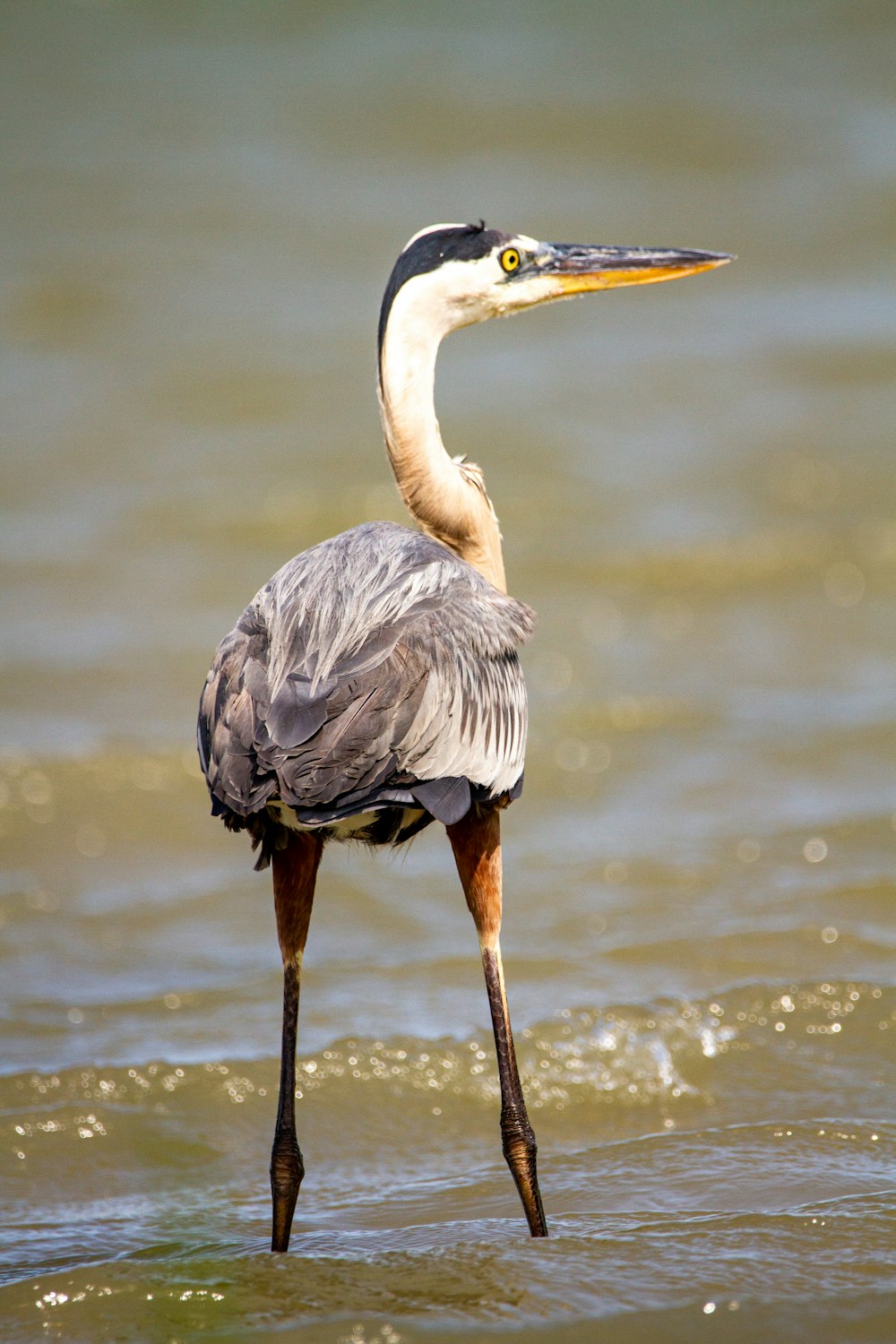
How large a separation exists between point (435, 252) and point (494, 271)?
0.90 ft

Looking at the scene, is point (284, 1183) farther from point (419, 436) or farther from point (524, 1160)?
point (419, 436)

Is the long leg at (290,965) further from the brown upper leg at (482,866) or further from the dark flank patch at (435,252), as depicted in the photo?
the dark flank patch at (435,252)

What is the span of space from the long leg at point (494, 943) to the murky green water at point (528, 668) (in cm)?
27

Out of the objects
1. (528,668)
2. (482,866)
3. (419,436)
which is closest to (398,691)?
(482,866)

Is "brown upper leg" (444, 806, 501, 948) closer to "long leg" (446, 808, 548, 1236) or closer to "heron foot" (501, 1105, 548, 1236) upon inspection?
"long leg" (446, 808, 548, 1236)

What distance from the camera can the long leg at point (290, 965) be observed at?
4.62 metres

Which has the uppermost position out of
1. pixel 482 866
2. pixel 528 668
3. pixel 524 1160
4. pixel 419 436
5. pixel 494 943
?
pixel 419 436

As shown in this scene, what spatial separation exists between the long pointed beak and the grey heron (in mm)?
277

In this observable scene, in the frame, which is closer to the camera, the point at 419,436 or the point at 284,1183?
the point at 284,1183

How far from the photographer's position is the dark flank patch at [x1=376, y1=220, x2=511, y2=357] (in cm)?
545

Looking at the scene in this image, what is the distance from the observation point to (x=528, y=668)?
10.8 metres

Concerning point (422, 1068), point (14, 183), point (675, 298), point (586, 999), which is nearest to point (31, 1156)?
point (422, 1068)

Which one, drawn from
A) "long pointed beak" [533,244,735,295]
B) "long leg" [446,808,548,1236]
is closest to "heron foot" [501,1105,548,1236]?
"long leg" [446,808,548,1236]

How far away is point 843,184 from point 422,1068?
15060 mm
